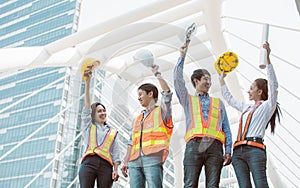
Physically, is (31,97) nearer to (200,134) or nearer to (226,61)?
(226,61)

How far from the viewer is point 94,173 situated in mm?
3535

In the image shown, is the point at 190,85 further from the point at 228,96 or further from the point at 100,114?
the point at 100,114

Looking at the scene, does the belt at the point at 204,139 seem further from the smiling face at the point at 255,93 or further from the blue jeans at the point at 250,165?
the smiling face at the point at 255,93

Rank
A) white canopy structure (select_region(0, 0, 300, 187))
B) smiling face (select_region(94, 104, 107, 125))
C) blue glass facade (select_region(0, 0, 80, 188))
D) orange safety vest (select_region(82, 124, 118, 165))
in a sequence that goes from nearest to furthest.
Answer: white canopy structure (select_region(0, 0, 300, 187)), orange safety vest (select_region(82, 124, 118, 165)), smiling face (select_region(94, 104, 107, 125)), blue glass facade (select_region(0, 0, 80, 188))

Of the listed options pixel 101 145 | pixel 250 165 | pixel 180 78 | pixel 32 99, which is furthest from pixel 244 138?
pixel 32 99

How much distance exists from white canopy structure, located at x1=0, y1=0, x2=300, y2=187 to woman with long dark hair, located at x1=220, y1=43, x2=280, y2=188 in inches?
13.2

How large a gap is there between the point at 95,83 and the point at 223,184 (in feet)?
30.2

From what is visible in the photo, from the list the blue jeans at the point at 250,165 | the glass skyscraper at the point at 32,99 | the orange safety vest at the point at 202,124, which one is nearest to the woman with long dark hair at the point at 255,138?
the blue jeans at the point at 250,165

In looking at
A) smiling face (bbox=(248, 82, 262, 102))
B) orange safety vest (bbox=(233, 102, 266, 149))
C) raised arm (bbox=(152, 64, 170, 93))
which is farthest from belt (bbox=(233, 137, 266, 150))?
raised arm (bbox=(152, 64, 170, 93))

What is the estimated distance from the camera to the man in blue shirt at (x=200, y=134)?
304 centimetres

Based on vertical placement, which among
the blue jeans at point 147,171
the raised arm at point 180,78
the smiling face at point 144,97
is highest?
the raised arm at point 180,78

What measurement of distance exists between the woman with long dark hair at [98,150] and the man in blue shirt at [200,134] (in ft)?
2.47

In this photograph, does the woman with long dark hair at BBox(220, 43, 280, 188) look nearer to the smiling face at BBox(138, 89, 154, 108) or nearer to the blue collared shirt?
the blue collared shirt

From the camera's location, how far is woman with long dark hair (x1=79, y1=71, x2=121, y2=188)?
3.51 m
